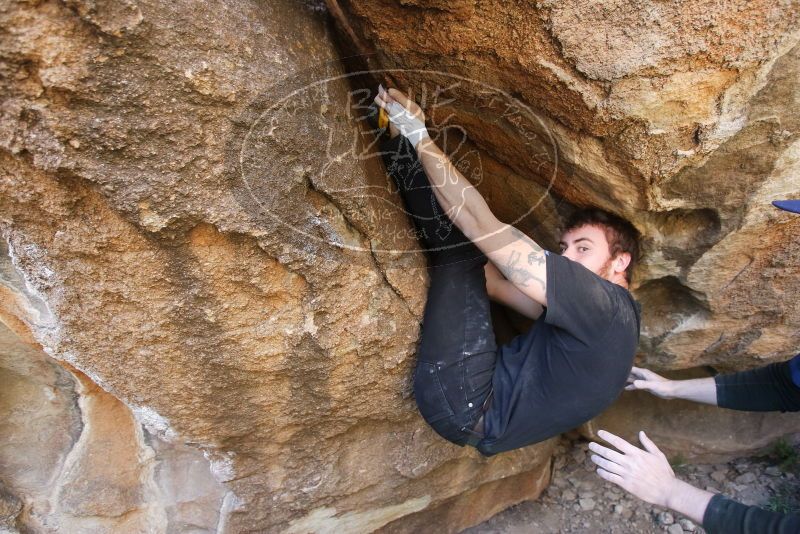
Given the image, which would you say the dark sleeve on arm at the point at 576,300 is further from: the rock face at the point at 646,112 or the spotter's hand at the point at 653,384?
the spotter's hand at the point at 653,384

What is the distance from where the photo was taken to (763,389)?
1725 mm

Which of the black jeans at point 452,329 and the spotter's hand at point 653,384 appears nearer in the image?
the black jeans at point 452,329

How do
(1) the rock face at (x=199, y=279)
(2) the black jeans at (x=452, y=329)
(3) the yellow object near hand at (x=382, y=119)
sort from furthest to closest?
(2) the black jeans at (x=452, y=329), (3) the yellow object near hand at (x=382, y=119), (1) the rock face at (x=199, y=279)

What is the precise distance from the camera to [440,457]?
70.8 inches

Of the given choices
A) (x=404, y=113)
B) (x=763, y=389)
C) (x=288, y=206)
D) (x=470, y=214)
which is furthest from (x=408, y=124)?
(x=763, y=389)

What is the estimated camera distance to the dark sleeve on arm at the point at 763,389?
1.65 m

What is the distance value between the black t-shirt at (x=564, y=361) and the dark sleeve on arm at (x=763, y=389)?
1.86 ft

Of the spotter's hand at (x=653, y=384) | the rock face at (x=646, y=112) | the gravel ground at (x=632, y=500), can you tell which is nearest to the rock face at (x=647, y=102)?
the rock face at (x=646, y=112)

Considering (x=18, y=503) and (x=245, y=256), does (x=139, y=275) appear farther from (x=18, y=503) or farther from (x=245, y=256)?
(x=18, y=503)

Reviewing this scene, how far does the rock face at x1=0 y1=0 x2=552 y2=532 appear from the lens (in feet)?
3.16

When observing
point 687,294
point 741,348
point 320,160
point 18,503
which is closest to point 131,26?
point 320,160

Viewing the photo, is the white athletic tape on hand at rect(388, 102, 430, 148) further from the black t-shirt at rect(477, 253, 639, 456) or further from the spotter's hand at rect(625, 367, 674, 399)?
the spotter's hand at rect(625, 367, 674, 399)

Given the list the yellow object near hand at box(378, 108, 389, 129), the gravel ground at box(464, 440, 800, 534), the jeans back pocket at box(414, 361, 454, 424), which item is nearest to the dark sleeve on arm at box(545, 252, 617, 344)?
the jeans back pocket at box(414, 361, 454, 424)

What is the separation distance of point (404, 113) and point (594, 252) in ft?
2.22
